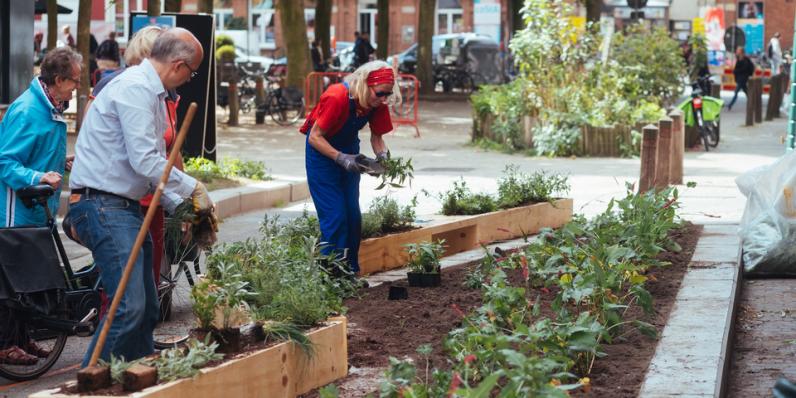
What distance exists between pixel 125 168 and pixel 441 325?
2.17 m

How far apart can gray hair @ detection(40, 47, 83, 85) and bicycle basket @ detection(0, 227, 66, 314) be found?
791 mm

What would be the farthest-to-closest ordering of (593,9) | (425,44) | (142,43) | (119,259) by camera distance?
(425,44), (593,9), (142,43), (119,259)

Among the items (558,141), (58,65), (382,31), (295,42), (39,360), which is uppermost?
(382,31)

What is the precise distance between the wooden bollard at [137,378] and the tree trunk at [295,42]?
2405 cm

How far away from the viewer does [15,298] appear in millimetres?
6359

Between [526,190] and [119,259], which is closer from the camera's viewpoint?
[119,259]

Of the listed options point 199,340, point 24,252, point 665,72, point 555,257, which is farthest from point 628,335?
point 665,72

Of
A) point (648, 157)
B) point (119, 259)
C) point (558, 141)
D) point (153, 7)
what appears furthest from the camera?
point (558, 141)

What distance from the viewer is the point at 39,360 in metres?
6.66

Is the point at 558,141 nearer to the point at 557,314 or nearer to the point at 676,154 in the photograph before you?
the point at 676,154

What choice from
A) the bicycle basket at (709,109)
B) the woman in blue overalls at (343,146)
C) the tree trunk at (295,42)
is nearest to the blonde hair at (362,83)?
the woman in blue overalls at (343,146)

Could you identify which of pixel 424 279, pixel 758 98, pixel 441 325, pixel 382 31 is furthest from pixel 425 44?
pixel 441 325

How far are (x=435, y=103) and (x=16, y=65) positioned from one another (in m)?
22.7

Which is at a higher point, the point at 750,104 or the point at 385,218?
the point at 750,104
